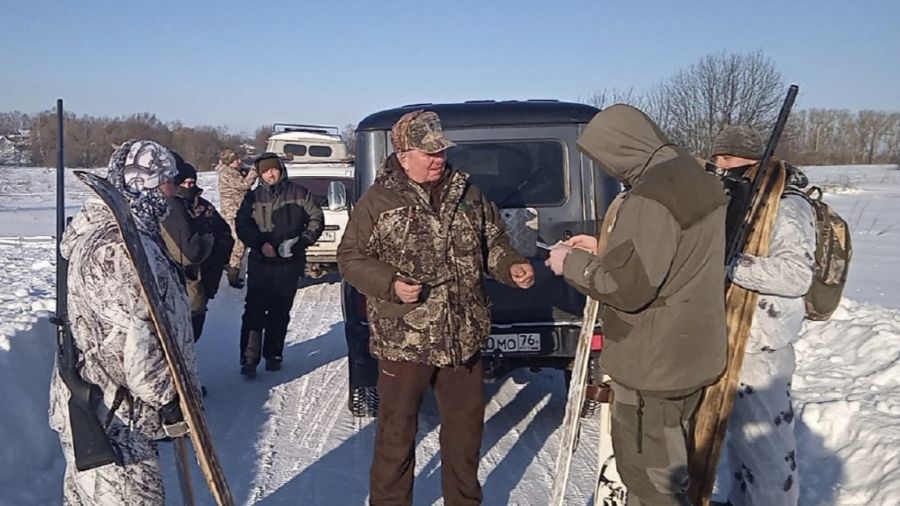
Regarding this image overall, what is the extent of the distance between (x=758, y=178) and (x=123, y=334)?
2.60 meters

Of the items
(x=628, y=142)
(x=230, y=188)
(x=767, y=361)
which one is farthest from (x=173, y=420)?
(x=230, y=188)

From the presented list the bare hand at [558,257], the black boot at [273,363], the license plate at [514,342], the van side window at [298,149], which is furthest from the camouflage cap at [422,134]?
the van side window at [298,149]

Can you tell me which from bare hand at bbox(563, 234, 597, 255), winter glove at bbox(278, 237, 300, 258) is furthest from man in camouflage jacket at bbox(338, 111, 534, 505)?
winter glove at bbox(278, 237, 300, 258)

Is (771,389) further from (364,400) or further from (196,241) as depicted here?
(196,241)

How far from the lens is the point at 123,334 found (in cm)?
294

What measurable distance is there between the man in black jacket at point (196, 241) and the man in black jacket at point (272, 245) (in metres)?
0.52

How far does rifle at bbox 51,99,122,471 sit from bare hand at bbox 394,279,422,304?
1315mm

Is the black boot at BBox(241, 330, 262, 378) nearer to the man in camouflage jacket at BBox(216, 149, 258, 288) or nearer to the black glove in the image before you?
the black glove

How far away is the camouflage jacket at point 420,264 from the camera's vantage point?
391 centimetres

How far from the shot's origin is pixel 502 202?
5.95 meters

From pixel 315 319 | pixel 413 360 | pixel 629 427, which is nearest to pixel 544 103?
pixel 413 360

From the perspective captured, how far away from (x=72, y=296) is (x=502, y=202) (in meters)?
3.46

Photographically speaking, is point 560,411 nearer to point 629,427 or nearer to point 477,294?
point 477,294

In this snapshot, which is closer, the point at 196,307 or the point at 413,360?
the point at 413,360
